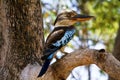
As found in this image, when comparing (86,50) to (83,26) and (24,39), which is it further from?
(83,26)

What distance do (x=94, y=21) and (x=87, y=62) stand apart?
4.26m

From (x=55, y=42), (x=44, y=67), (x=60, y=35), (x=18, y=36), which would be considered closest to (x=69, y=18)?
(x=60, y=35)

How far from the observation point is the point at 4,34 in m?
A: 3.90

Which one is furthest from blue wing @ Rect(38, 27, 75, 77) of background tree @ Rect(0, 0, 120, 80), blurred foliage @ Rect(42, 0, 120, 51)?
blurred foliage @ Rect(42, 0, 120, 51)

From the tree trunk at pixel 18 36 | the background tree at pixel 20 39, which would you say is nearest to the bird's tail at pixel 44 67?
the background tree at pixel 20 39

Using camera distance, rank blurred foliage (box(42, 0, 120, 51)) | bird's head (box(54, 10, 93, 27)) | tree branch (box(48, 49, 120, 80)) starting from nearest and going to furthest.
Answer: tree branch (box(48, 49, 120, 80)), bird's head (box(54, 10, 93, 27)), blurred foliage (box(42, 0, 120, 51))

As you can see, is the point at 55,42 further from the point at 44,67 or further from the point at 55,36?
the point at 44,67

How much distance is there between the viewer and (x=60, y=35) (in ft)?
11.7

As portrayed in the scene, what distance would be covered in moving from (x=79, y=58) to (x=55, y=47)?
0.20 meters

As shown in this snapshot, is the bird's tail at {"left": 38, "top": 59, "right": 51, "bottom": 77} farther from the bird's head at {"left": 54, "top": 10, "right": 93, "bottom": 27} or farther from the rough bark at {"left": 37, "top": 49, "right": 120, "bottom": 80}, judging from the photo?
the bird's head at {"left": 54, "top": 10, "right": 93, "bottom": 27}

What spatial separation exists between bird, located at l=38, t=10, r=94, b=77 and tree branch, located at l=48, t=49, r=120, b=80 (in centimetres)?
13

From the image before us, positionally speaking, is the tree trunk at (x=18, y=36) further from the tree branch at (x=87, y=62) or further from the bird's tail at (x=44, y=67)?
the bird's tail at (x=44, y=67)

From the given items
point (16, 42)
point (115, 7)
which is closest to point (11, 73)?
point (16, 42)

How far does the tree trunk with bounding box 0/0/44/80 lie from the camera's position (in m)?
3.80
